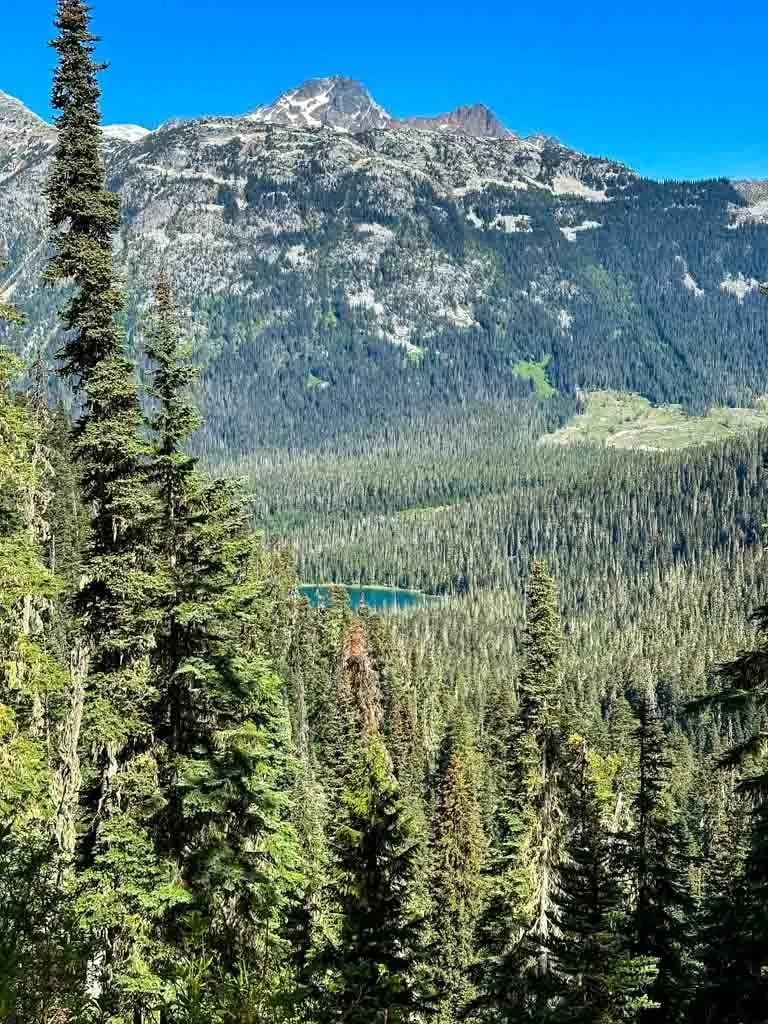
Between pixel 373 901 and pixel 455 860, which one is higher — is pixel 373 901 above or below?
above

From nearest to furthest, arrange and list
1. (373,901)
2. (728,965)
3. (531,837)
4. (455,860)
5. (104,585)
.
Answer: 1. (373,901)
2. (728,965)
3. (104,585)
4. (531,837)
5. (455,860)

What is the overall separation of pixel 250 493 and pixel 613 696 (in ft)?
434

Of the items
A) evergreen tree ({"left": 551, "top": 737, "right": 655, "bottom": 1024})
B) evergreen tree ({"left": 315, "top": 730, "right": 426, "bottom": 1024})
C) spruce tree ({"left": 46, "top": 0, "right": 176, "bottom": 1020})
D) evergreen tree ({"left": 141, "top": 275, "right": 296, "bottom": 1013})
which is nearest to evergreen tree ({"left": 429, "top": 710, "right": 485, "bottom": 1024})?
evergreen tree ({"left": 551, "top": 737, "right": 655, "bottom": 1024})

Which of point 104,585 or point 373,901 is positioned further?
point 104,585

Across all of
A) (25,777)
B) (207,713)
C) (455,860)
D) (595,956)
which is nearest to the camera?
(25,777)

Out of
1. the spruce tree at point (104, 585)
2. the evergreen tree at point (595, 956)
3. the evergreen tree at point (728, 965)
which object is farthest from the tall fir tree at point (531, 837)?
the spruce tree at point (104, 585)

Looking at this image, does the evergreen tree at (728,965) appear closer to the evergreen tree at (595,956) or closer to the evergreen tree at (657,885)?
the evergreen tree at (657,885)

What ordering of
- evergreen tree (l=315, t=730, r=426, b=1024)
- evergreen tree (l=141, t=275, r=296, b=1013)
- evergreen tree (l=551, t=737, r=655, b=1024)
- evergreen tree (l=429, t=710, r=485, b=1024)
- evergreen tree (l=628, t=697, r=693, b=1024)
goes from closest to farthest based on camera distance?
evergreen tree (l=315, t=730, r=426, b=1024) < evergreen tree (l=551, t=737, r=655, b=1024) < evergreen tree (l=141, t=275, r=296, b=1013) < evergreen tree (l=628, t=697, r=693, b=1024) < evergreen tree (l=429, t=710, r=485, b=1024)

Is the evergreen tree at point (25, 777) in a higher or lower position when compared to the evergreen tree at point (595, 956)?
higher

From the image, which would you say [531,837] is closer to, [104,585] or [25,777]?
[104,585]

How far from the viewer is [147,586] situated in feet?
56.8

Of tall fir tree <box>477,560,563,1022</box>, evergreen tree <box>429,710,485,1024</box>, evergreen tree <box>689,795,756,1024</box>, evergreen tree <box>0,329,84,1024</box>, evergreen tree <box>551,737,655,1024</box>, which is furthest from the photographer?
evergreen tree <box>429,710,485,1024</box>

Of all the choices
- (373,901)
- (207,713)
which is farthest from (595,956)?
(207,713)

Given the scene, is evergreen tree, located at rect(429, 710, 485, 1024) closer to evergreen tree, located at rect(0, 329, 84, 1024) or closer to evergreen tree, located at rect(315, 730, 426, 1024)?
evergreen tree, located at rect(315, 730, 426, 1024)
